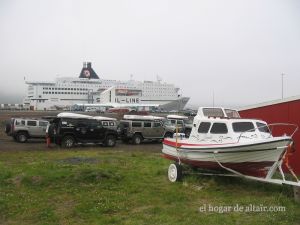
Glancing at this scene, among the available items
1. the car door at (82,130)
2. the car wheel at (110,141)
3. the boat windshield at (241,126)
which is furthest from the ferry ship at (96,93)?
the boat windshield at (241,126)

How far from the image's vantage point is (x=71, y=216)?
31.1 feet

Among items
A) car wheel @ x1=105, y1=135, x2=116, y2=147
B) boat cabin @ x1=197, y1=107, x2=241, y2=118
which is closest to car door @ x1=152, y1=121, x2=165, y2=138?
car wheel @ x1=105, y1=135, x2=116, y2=147

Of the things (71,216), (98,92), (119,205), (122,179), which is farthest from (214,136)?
(98,92)

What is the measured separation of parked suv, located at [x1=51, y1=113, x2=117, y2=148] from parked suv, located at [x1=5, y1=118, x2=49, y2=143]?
3.86 metres

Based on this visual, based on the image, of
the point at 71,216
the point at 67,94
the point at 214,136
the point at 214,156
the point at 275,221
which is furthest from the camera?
the point at 67,94

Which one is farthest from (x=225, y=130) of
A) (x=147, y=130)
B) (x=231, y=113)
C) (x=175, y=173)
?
(x=147, y=130)

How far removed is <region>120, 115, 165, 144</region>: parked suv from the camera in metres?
30.2

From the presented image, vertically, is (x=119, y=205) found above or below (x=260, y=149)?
below

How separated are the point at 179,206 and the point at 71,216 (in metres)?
2.86

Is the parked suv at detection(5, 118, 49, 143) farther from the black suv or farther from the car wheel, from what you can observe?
the car wheel

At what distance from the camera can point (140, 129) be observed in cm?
3041

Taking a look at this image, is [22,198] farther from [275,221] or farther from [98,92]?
[98,92]

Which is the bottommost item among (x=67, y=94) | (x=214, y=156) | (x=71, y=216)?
(x=71, y=216)

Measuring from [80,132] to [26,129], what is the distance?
213 inches
